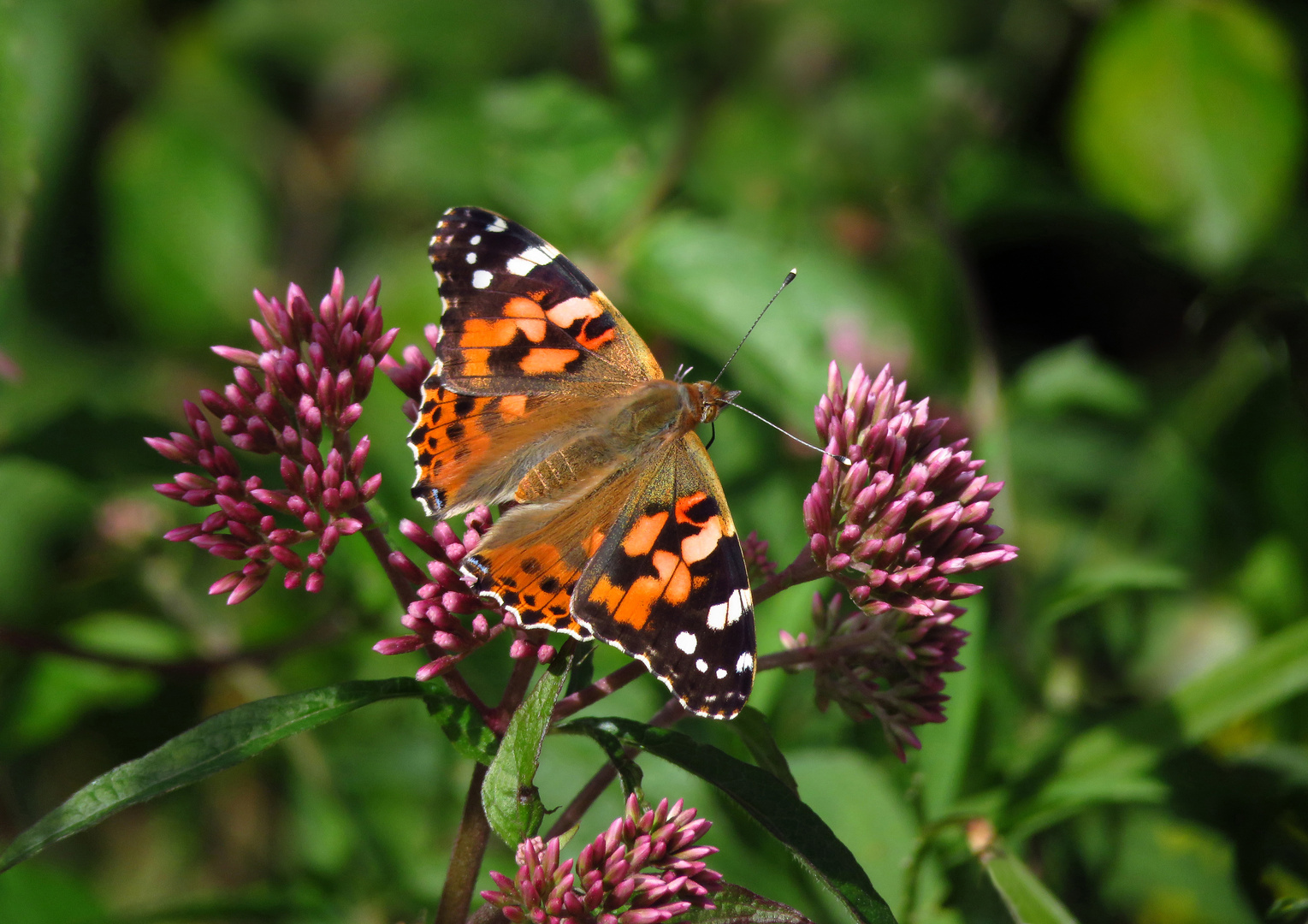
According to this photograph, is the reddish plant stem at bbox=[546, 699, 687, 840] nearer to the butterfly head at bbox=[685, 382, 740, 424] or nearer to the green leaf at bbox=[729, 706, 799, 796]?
the green leaf at bbox=[729, 706, 799, 796]

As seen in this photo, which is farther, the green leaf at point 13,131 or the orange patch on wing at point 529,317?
the green leaf at point 13,131

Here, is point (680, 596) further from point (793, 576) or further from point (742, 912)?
point (742, 912)

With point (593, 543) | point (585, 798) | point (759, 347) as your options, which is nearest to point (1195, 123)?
point (759, 347)

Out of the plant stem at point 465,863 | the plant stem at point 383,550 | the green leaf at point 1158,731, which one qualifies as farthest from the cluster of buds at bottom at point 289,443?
the green leaf at point 1158,731

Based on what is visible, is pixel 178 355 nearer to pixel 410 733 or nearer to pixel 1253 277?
pixel 410 733

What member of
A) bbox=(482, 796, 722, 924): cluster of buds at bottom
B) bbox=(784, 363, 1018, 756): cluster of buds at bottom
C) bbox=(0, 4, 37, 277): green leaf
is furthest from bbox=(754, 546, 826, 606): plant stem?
bbox=(0, 4, 37, 277): green leaf

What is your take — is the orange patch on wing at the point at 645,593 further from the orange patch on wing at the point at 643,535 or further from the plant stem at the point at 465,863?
the plant stem at the point at 465,863

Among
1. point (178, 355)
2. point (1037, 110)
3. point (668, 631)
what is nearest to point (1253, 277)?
point (1037, 110)
